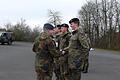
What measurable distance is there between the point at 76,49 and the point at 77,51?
0.18 ft

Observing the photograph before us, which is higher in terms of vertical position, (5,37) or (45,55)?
(5,37)

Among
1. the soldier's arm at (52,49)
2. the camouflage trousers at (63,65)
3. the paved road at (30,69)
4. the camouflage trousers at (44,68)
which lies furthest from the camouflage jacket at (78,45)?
the paved road at (30,69)

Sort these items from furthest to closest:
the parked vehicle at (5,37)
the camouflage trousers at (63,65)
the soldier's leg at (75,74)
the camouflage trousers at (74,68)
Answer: the parked vehicle at (5,37)
the camouflage trousers at (63,65)
the soldier's leg at (75,74)
the camouflage trousers at (74,68)

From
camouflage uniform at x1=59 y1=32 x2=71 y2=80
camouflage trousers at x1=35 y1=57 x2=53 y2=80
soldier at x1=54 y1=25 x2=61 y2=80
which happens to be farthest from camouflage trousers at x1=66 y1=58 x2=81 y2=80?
soldier at x1=54 y1=25 x2=61 y2=80

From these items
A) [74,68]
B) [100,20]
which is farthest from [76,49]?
[100,20]

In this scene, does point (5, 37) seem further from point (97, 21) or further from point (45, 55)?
point (45, 55)

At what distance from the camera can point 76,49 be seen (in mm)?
9141

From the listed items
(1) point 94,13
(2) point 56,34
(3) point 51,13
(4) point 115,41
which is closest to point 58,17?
(3) point 51,13

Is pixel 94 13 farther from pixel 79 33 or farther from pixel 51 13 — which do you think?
pixel 79 33

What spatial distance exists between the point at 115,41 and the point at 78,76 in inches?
2249

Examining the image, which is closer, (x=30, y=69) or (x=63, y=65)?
(x=63, y=65)

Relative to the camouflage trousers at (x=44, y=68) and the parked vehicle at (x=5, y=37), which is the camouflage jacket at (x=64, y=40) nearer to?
the camouflage trousers at (x=44, y=68)

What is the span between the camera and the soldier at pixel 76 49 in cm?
904

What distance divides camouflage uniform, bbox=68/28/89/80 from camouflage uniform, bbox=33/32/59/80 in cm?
39
